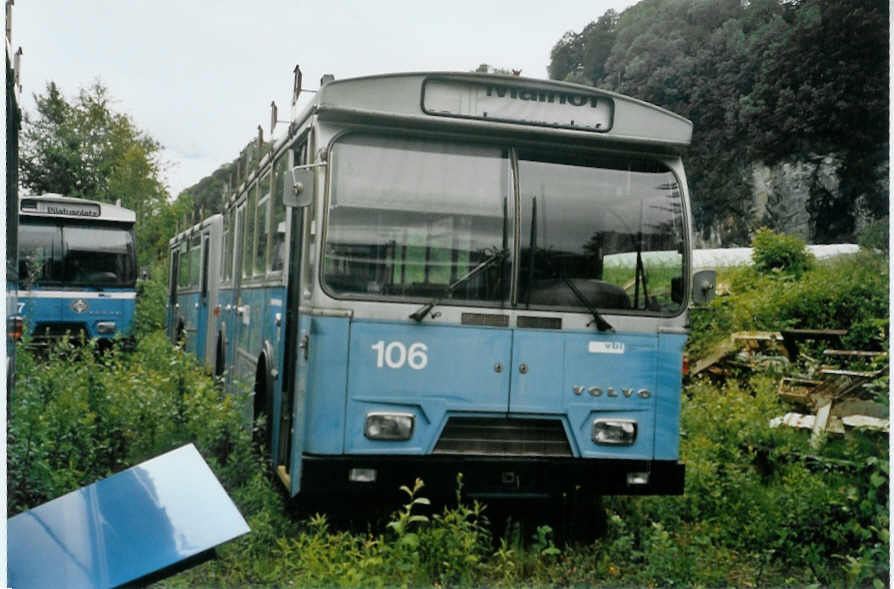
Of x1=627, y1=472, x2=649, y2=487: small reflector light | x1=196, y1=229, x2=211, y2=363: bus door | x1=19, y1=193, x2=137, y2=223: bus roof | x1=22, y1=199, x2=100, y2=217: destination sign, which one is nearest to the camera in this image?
x1=627, y1=472, x2=649, y2=487: small reflector light

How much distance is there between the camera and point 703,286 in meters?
5.51

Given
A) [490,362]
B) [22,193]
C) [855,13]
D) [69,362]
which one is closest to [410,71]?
[490,362]

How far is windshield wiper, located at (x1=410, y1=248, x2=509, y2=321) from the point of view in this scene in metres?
5.04

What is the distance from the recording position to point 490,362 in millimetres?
5191

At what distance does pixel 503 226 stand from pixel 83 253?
20.8 ft

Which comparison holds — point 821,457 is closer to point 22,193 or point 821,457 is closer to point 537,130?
point 537,130

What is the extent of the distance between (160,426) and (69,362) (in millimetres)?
1223

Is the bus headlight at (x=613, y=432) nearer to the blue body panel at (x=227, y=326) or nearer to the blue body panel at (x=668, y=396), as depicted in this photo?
the blue body panel at (x=668, y=396)

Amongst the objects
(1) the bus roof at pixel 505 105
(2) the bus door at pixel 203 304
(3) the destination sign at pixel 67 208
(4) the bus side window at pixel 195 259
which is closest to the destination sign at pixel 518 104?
(1) the bus roof at pixel 505 105

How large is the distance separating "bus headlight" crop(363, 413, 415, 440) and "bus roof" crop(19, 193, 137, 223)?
3.55m

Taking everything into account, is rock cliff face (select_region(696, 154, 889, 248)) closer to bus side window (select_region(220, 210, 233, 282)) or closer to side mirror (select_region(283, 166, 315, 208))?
side mirror (select_region(283, 166, 315, 208))

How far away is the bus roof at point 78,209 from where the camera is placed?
736 centimetres

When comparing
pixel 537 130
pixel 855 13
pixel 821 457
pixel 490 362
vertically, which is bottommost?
pixel 821 457

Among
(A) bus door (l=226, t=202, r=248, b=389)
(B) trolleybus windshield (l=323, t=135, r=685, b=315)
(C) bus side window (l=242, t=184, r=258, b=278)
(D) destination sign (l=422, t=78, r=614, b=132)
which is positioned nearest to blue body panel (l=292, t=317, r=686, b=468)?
(B) trolleybus windshield (l=323, t=135, r=685, b=315)
